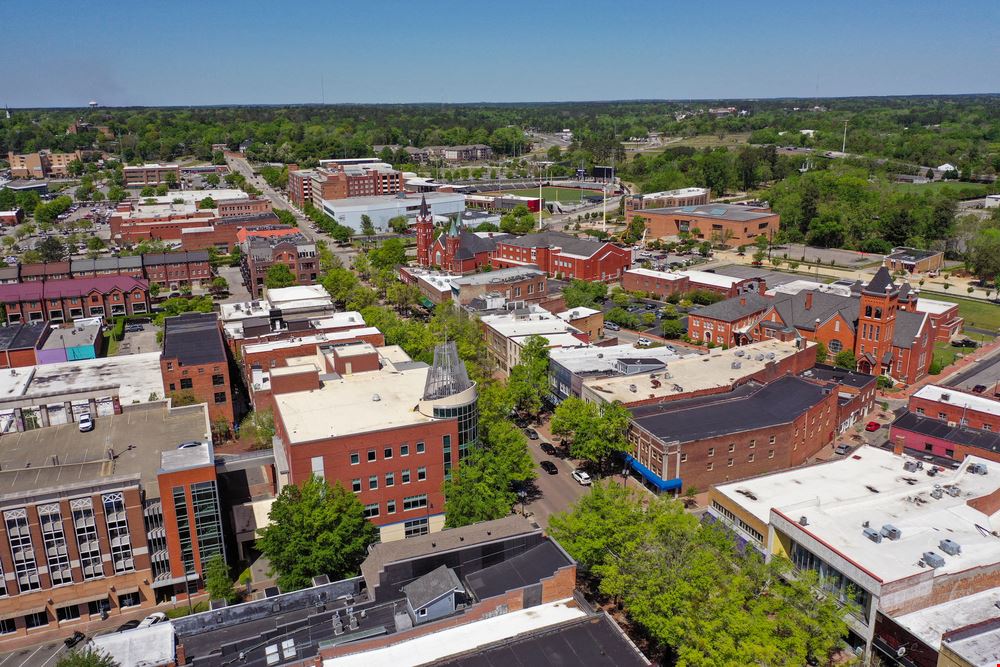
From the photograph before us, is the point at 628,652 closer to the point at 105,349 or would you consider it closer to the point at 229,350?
the point at 229,350

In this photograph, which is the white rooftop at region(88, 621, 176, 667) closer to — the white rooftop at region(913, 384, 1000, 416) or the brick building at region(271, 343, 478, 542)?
the brick building at region(271, 343, 478, 542)

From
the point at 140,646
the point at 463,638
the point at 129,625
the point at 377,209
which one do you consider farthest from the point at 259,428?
the point at 377,209

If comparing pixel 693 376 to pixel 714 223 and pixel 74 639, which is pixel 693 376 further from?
pixel 714 223

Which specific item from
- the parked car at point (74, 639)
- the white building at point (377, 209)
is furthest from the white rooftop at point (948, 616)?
the white building at point (377, 209)

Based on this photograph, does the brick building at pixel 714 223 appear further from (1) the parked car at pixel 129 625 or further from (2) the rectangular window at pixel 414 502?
(1) the parked car at pixel 129 625

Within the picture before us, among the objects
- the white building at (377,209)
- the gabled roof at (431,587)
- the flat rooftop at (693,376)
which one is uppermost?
the white building at (377,209)
